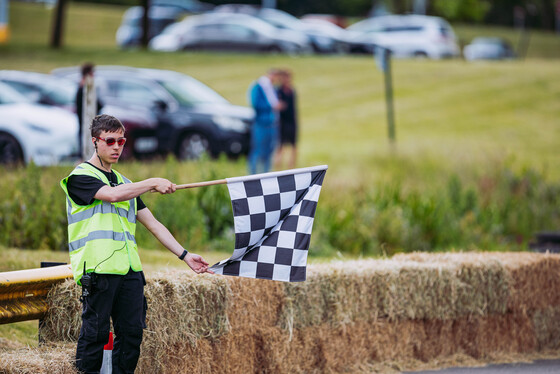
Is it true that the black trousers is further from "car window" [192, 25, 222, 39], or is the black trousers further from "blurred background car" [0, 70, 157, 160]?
"car window" [192, 25, 222, 39]

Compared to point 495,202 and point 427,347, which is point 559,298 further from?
point 495,202

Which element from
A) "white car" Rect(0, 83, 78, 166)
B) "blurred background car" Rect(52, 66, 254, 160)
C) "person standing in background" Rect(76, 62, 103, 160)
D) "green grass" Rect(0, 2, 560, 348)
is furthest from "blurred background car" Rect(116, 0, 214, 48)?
"person standing in background" Rect(76, 62, 103, 160)

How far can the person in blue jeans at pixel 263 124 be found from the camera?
1475 centimetres

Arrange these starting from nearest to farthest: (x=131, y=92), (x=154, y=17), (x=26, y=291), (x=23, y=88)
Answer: (x=26, y=291), (x=23, y=88), (x=131, y=92), (x=154, y=17)

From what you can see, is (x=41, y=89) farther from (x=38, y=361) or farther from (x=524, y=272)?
(x=38, y=361)

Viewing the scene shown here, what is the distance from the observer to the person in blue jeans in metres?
14.8

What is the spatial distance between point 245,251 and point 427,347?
8.94ft

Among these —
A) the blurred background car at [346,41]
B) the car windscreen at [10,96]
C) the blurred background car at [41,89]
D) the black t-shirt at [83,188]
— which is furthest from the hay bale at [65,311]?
the blurred background car at [346,41]

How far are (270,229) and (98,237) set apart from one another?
1490 millimetres

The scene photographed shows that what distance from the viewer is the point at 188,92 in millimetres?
18406

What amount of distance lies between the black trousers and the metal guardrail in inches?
22.9

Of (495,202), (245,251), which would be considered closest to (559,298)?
(245,251)

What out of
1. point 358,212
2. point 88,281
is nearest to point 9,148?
point 358,212

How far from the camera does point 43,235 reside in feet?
33.4
